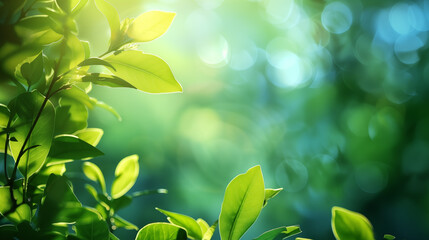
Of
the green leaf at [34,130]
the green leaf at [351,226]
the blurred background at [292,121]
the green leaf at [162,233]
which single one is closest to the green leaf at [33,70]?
the green leaf at [34,130]

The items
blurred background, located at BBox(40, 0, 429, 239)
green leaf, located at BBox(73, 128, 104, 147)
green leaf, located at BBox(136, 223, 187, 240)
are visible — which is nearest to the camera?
green leaf, located at BBox(136, 223, 187, 240)

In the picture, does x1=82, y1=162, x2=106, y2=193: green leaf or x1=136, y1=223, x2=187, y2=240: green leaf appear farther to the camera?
x1=82, y1=162, x2=106, y2=193: green leaf

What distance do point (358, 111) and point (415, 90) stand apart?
665 millimetres

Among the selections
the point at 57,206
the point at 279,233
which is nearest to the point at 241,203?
the point at 279,233

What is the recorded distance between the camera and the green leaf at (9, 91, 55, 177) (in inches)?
9.9

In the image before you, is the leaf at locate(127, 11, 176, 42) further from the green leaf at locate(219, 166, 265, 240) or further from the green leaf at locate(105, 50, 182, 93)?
the green leaf at locate(219, 166, 265, 240)

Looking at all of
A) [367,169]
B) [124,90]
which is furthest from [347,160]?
[124,90]

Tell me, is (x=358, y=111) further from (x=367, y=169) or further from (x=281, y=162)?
(x=281, y=162)

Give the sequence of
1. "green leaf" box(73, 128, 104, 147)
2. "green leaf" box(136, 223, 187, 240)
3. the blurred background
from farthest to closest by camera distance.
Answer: the blurred background, "green leaf" box(73, 128, 104, 147), "green leaf" box(136, 223, 187, 240)

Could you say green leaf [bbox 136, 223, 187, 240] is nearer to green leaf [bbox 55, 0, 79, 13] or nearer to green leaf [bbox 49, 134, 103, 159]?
green leaf [bbox 49, 134, 103, 159]

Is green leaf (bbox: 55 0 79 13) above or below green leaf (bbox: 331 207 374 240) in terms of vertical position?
above

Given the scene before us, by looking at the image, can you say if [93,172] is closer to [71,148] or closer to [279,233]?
[71,148]

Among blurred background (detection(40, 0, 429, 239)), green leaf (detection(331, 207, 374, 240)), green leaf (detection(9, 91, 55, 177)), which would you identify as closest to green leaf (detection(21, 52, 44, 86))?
green leaf (detection(9, 91, 55, 177))

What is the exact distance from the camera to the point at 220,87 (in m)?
4.81
